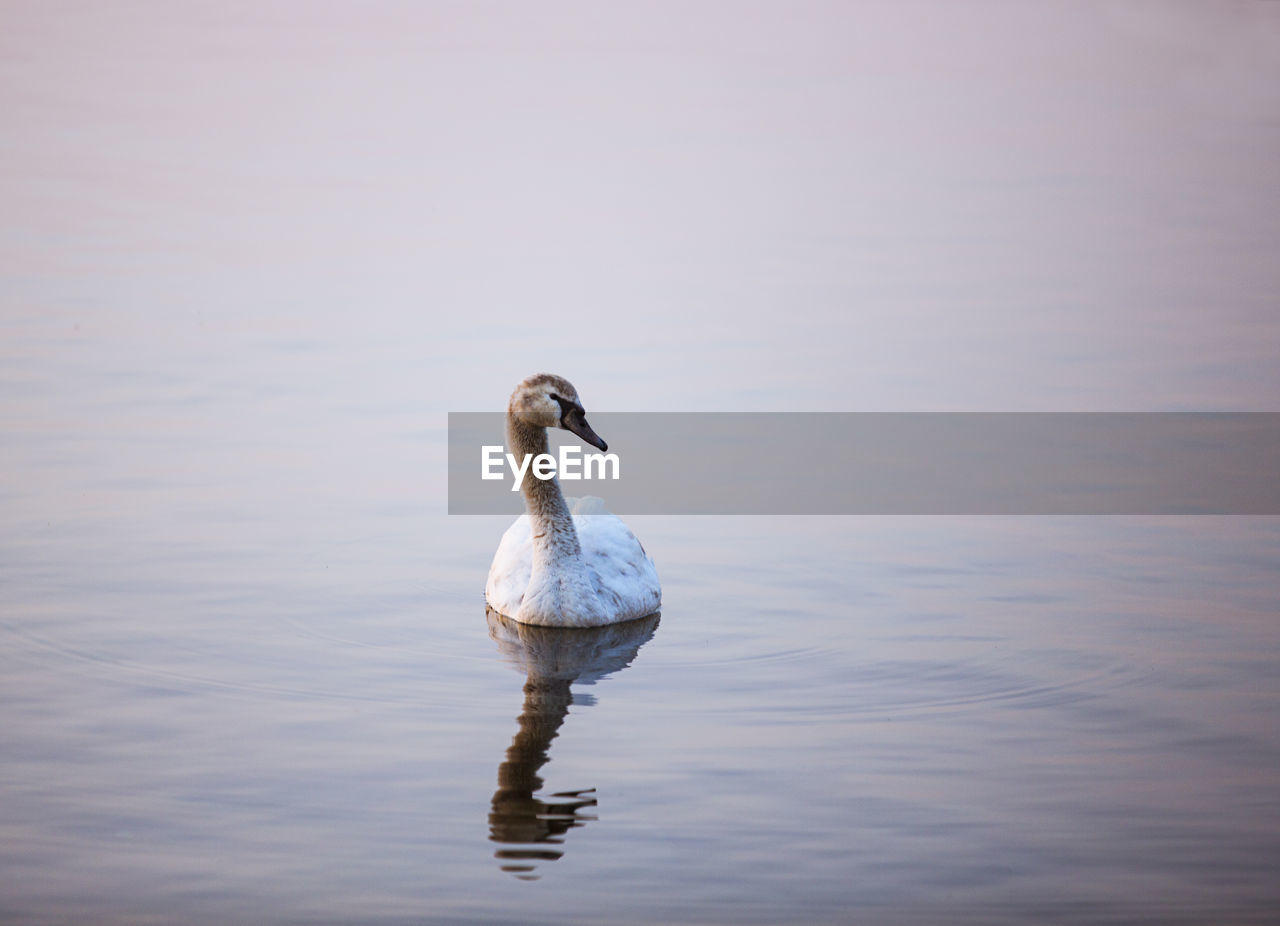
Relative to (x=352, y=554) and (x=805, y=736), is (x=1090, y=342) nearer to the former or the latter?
(x=352, y=554)

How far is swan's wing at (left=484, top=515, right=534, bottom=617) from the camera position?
42.2ft

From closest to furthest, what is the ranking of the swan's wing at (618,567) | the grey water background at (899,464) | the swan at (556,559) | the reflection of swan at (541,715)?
1. the reflection of swan at (541,715)
2. the swan at (556,559)
3. the swan's wing at (618,567)
4. the grey water background at (899,464)

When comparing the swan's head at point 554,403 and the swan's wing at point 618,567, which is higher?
the swan's head at point 554,403

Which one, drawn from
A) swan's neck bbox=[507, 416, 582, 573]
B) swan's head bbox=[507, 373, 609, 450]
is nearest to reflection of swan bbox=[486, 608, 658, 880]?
swan's neck bbox=[507, 416, 582, 573]

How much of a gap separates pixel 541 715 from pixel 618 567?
253 cm

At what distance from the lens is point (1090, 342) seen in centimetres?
2098

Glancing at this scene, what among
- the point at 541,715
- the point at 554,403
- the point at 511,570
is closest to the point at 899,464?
the point at 554,403

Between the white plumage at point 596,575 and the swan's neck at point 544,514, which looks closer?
the white plumage at point 596,575

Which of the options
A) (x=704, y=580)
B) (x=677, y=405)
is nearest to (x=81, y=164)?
(x=677, y=405)

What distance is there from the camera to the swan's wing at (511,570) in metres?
12.9

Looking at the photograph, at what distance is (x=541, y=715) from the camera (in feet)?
35.3

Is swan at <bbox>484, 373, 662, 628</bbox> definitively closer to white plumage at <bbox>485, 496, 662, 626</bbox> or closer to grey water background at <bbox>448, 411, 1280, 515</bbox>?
white plumage at <bbox>485, 496, 662, 626</bbox>

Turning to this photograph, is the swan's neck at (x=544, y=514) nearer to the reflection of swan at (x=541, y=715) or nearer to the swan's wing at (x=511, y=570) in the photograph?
the swan's wing at (x=511, y=570)

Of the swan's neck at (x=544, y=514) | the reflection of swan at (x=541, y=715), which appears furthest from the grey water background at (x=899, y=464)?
the reflection of swan at (x=541, y=715)
